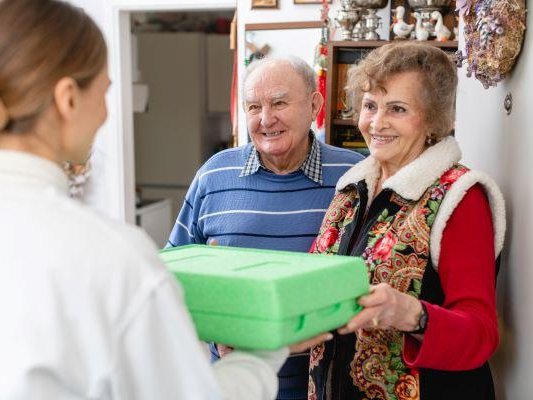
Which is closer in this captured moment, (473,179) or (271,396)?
(271,396)

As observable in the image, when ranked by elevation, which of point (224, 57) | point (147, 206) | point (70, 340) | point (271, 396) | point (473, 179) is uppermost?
point (224, 57)

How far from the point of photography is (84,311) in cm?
89

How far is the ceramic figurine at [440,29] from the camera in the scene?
371 cm

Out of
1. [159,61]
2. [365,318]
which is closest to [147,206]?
[159,61]

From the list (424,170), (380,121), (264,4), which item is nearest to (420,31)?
(264,4)

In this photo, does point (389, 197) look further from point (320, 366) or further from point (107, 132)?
point (107, 132)

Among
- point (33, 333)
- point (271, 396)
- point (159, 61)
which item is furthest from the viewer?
point (159, 61)

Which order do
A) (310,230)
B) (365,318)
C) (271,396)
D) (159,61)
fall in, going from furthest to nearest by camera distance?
(159,61), (310,230), (365,318), (271,396)

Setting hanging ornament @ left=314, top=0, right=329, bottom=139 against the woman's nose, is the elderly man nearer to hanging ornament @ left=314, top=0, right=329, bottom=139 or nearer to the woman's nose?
the woman's nose

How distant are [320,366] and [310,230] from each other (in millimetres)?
476

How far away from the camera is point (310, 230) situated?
201cm

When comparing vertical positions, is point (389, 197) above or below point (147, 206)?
above

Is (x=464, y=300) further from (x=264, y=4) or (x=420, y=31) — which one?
(x=264, y=4)

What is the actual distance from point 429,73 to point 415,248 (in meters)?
0.39
